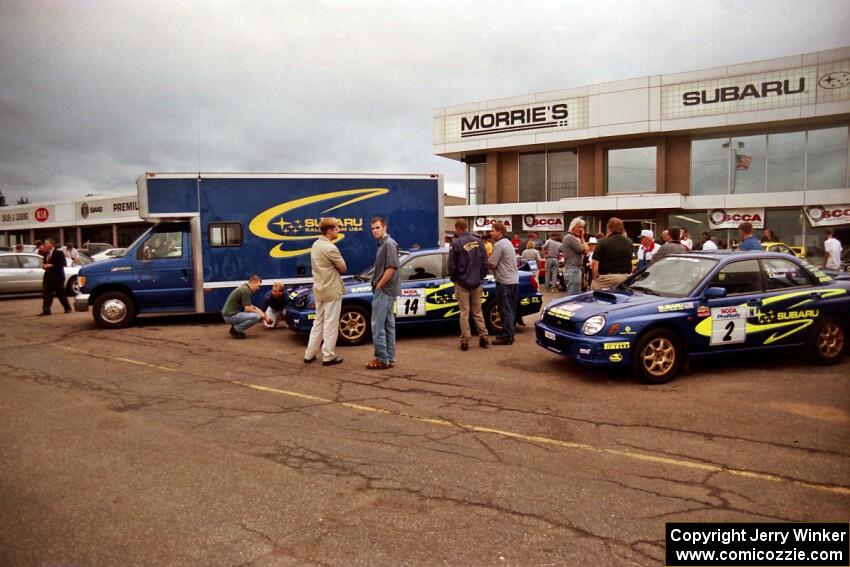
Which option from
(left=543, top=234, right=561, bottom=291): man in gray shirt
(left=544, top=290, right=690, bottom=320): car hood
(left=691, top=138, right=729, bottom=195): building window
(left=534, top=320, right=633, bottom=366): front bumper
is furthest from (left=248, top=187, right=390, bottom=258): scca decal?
(left=691, top=138, right=729, bottom=195): building window

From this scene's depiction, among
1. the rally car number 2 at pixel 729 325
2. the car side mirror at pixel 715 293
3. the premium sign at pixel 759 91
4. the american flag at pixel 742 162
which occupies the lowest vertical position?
the rally car number 2 at pixel 729 325

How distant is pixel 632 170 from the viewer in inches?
1065

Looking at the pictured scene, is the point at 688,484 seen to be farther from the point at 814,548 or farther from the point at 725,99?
the point at 725,99

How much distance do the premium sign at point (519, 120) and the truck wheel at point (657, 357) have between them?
2235 centimetres

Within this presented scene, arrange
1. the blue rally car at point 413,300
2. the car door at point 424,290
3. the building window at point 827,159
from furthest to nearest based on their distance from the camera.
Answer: the building window at point 827,159 < the car door at point 424,290 < the blue rally car at point 413,300

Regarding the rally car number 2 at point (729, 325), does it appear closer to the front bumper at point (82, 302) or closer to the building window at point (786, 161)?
the front bumper at point (82, 302)

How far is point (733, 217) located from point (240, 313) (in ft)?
73.4

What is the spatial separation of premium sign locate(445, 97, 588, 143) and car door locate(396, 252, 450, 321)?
2016 cm

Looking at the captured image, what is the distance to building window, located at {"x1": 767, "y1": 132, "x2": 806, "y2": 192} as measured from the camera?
24.1 meters

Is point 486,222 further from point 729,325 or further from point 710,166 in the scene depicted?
point 729,325

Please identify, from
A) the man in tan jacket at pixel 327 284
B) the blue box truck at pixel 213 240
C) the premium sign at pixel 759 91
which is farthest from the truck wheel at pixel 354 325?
the premium sign at pixel 759 91

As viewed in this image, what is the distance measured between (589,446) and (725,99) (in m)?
24.4

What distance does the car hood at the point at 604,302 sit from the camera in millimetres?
6707

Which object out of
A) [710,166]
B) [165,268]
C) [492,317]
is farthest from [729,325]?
[710,166]
